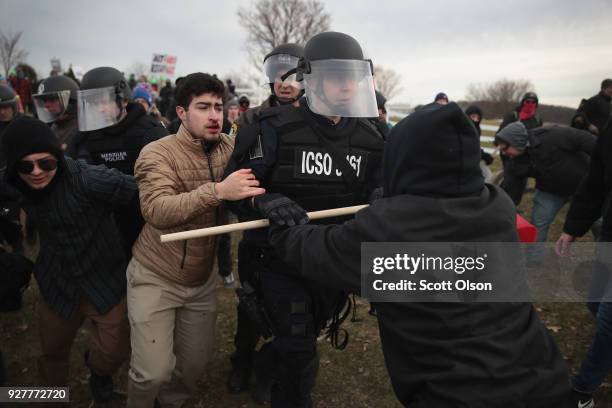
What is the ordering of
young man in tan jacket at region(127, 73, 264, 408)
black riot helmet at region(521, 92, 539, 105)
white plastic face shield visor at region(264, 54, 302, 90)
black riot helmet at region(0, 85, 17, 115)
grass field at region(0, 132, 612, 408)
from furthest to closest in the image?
1. black riot helmet at region(521, 92, 539, 105)
2. black riot helmet at region(0, 85, 17, 115)
3. white plastic face shield visor at region(264, 54, 302, 90)
4. grass field at region(0, 132, 612, 408)
5. young man in tan jacket at region(127, 73, 264, 408)

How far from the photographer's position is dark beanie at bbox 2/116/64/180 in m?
2.51

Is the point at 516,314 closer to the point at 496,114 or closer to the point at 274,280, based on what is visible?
the point at 274,280

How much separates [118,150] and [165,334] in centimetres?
172

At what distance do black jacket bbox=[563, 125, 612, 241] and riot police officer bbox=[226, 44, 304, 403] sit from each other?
218 centimetres

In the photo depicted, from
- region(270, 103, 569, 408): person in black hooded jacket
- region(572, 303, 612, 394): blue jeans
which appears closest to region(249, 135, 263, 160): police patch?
region(270, 103, 569, 408): person in black hooded jacket

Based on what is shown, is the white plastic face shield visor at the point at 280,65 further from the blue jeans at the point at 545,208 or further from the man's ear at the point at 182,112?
the blue jeans at the point at 545,208

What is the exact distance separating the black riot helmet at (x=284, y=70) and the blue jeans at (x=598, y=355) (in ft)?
9.18

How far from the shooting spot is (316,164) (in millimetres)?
2531

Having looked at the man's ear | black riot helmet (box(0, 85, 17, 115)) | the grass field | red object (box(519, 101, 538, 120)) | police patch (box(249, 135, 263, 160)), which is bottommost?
the grass field

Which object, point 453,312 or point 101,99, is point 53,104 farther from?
point 453,312

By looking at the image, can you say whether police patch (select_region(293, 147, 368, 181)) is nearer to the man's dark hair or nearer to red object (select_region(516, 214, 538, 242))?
the man's dark hair

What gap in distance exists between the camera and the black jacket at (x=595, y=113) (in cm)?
835

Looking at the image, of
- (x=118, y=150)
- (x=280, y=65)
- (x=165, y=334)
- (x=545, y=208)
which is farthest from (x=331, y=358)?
(x=545, y=208)

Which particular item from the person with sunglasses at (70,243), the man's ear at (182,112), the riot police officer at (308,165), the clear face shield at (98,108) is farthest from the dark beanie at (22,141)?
the riot police officer at (308,165)
